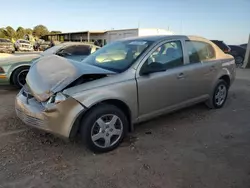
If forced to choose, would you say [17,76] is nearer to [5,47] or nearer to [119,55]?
[119,55]

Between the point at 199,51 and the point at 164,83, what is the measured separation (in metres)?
1.30

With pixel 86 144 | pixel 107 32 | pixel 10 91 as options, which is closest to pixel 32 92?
pixel 86 144

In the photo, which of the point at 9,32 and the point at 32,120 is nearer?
the point at 32,120

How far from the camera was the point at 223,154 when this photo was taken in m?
3.62

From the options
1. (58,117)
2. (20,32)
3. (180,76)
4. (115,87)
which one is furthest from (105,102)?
(20,32)

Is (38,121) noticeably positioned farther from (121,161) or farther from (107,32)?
(107,32)

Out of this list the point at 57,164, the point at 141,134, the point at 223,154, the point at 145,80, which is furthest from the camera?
the point at 141,134

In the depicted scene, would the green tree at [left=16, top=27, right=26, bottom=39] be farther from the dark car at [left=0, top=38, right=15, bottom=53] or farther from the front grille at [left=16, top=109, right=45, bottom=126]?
the front grille at [left=16, top=109, right=45, bottom=126]

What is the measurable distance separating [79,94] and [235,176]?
217cm

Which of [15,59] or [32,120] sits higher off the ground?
[15,59]

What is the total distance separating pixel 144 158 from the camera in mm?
3502

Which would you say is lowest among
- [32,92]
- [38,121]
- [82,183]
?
[82,183]

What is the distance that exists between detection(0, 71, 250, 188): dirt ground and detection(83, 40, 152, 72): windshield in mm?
1200

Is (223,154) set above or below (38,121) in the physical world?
below
